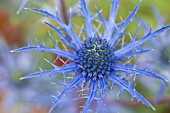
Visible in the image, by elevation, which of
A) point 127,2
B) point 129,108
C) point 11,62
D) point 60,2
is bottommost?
point 129,108

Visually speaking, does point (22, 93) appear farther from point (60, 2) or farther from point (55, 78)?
point (60, 2)

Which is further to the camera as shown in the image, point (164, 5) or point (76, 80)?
point (164, 5)

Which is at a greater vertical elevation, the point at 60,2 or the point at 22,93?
the point at 60,2

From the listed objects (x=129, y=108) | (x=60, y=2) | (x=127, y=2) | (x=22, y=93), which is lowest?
(x=129, y=108)

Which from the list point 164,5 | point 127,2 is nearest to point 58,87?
point 127,2

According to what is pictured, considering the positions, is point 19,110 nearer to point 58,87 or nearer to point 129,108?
point 58,87

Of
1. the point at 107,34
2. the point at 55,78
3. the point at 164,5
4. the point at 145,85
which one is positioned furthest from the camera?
the point at 164,5

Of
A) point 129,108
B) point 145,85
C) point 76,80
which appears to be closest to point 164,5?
point 145,85

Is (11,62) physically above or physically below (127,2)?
below

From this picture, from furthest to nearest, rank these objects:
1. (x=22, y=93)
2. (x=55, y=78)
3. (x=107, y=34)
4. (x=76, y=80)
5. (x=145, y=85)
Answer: (x=145, y=85) < (x=22, y=93) < (x=55, y=78) < (x=107, y=34) < (x=76, y=80)
